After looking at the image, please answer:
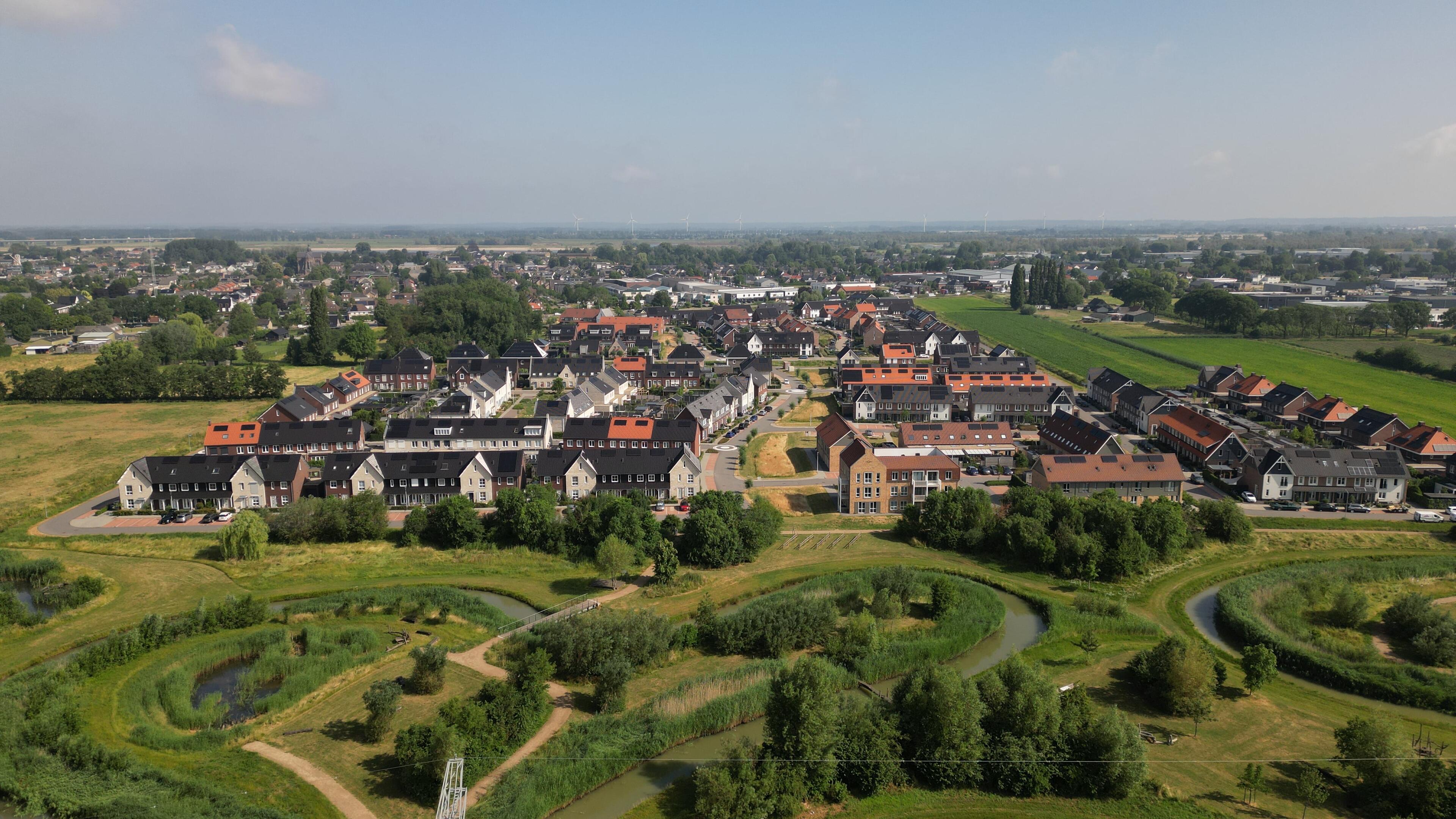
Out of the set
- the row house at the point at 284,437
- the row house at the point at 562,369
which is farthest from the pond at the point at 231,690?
the row house at the point at 562,369

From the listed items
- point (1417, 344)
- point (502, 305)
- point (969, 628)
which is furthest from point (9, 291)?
point (1417, 344)

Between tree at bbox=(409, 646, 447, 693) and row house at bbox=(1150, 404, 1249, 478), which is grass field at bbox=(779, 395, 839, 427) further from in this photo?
tree at bbox=(409, 646, 447, 693)

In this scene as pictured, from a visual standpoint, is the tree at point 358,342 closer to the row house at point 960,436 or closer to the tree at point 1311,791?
the row house at point 960,436

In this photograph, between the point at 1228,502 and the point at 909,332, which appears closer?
the point at 1228,502

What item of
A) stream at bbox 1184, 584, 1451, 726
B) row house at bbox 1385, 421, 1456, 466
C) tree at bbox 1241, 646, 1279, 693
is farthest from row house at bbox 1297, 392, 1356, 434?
tree at bbox 1241, 646, 1279, 693

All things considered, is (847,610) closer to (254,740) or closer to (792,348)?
(254,740)

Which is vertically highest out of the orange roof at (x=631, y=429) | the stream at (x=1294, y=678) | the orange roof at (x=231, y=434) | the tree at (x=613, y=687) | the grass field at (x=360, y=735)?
the orange roof at (x=631, y=429)
